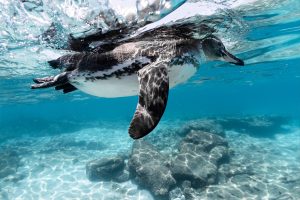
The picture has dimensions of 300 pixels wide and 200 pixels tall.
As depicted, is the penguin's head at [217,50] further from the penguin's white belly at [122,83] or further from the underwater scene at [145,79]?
the penguin's white belly at [122,83]

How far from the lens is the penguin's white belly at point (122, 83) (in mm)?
4141

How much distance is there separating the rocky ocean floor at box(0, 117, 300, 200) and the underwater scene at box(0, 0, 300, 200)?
61 millimetres

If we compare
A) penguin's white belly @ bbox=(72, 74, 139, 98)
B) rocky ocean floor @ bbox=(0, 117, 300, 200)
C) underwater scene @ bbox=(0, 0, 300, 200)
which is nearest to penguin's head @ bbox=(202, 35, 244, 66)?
underwater scene @ bbox=(0, 0, 300, 200)

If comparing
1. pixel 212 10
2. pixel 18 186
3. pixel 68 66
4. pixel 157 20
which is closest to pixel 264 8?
pixel 212 10

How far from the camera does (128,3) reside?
641cm

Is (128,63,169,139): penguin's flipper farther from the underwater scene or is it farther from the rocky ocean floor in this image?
the rocky ocean floor

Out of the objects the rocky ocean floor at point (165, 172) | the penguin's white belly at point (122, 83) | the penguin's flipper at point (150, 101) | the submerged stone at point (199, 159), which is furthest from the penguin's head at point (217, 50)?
the submerged stone at point (199, 159)

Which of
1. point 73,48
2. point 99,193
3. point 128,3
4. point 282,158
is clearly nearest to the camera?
point 128,3

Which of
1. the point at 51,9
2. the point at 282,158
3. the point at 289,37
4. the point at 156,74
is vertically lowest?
the point at 282,158

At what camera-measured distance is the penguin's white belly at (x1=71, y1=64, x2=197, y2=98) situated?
4141 millimetres

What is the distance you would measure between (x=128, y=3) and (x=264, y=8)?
6384 mm

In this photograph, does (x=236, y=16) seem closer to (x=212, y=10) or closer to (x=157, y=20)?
(x=212, y=10)

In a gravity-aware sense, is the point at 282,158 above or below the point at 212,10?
below

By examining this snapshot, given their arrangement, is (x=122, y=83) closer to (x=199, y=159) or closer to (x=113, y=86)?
(x=113, y=86)
